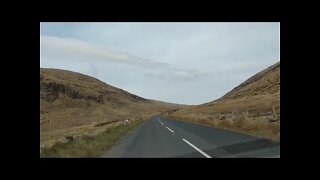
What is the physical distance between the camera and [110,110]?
18938 cm

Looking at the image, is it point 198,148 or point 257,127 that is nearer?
point 198,148

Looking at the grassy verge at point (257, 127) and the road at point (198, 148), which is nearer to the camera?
the road at point (198, 148)

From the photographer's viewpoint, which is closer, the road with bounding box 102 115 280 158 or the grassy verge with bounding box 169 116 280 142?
the road with bounding box 102 115 280 158

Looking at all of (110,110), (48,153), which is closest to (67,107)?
(110,110)

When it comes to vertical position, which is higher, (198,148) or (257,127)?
(257,127)
